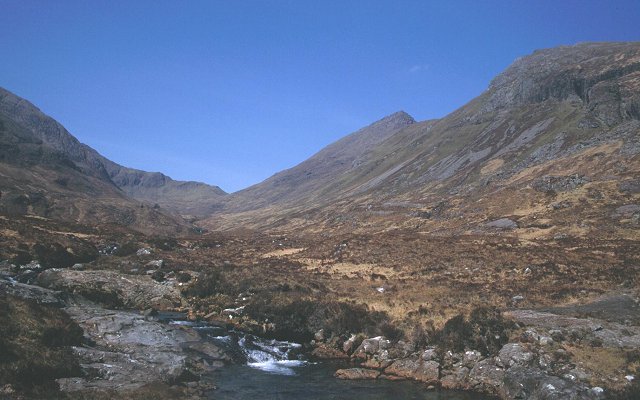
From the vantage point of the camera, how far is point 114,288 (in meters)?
38.4

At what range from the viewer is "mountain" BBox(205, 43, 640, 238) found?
6838cm

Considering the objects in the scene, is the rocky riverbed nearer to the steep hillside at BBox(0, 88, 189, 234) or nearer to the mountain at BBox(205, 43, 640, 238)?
the mountain at BBox(205, 43, 640, 238)

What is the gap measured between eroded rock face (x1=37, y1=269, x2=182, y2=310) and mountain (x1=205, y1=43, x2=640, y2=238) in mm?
48760

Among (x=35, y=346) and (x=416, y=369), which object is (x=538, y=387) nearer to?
(x=416, y=369)

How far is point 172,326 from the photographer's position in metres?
29.7

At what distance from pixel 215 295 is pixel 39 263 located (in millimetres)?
18552

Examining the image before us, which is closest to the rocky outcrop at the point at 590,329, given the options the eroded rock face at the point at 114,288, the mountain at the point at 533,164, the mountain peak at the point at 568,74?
the eroded rock face at the point at 114,288

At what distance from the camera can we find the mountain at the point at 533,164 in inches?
2692

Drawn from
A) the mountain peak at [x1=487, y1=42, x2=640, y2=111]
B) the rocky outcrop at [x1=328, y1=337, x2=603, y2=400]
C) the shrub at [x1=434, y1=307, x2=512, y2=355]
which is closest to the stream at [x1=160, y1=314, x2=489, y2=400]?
the rocky outcrop at [x1=328, y1=337, x2=603, y2=400]

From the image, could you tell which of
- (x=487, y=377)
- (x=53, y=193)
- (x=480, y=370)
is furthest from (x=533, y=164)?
(x=53, y=193)

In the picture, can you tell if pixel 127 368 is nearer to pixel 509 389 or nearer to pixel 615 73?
pixel 509 389

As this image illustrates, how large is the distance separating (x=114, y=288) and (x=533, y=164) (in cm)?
10048

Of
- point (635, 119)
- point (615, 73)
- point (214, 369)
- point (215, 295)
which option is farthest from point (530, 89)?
point (214, 369)

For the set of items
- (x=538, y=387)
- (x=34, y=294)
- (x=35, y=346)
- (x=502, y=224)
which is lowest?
(x=538, y=387)
